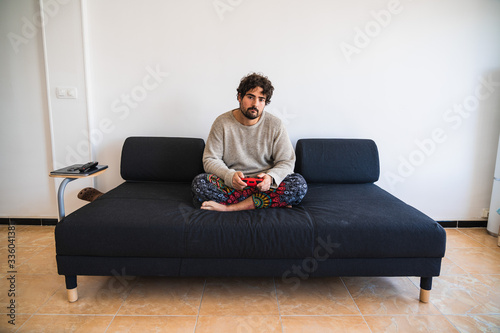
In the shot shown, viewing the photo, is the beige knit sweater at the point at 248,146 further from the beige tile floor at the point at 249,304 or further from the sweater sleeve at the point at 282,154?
the beige tile floor at the point at 249,304

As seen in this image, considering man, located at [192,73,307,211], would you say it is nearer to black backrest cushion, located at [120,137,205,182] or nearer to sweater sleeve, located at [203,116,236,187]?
sweater sleeve, located at [203,116,236,187]

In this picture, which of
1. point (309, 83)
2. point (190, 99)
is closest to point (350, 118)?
point (309, 83)

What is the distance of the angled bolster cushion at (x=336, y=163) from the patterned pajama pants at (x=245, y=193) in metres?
0.43

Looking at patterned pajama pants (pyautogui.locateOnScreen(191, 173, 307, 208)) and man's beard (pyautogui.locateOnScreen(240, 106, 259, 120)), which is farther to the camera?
man's beard (pyautogui.locateOnScreen(240, 106, 259, 120))

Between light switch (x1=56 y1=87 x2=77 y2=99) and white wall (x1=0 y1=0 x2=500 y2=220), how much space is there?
5 centimetres

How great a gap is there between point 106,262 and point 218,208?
65 centimetres

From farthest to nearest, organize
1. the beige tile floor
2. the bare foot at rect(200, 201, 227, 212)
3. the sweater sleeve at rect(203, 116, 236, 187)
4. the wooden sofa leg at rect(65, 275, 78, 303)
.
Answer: the sweater sleeve at rect(203, 116, 236, 187) → the bare foot at rect(200, 201, 227, 212) → the wooden sofa leg at rect(65, 275, 78, 303) → the beige tile floor

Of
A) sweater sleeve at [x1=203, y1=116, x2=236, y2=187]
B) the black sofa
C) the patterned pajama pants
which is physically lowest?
the black sofa

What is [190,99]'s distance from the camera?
100 inches

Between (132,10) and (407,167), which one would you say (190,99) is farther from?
(407,167)

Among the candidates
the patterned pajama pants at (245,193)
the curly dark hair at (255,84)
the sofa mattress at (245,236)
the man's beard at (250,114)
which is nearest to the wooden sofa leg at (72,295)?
the sofa mattress at (245,236)

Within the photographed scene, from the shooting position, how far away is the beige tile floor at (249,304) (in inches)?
60.9

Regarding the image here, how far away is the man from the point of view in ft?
6.23

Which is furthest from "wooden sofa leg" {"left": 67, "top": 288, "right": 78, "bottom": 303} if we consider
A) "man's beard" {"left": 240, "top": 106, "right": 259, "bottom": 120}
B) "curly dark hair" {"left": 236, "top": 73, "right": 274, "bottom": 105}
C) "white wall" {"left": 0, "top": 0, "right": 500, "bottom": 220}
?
"curly dark hair" {"left": 236, "top": 73, "right": 274, "bottom": 105}
